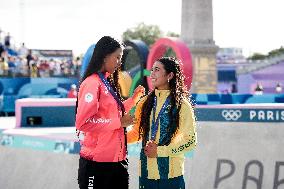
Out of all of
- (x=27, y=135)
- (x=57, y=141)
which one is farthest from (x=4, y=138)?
(x=57, y=141)

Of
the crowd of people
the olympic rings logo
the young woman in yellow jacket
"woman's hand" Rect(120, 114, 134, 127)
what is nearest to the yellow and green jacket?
the young woman in yellow jacket

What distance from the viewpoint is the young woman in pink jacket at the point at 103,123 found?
379 cm

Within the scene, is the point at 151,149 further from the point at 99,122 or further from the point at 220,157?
the point at 220,157

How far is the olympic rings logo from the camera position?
7992 mm

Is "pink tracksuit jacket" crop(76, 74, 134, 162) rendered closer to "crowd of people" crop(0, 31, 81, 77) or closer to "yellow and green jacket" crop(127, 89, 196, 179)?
"yellow and green jacket" crop(127, 89, 196, 179)

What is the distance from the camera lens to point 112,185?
154 inches

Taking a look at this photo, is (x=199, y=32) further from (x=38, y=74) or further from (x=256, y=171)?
(x=256, y=171)

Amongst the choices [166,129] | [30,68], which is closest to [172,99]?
[166,129]

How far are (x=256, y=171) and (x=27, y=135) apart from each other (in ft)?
13.5

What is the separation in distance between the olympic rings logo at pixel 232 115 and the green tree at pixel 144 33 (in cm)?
8527

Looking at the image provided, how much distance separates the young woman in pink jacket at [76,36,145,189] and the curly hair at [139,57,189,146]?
0.41 ft

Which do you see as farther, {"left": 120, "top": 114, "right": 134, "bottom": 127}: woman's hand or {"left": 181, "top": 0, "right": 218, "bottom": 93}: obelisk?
{"left": 181, "top": 0, "right": 218, "bottom": 93}: obelisk

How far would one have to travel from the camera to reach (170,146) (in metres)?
3.81

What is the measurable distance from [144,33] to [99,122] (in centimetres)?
9096
